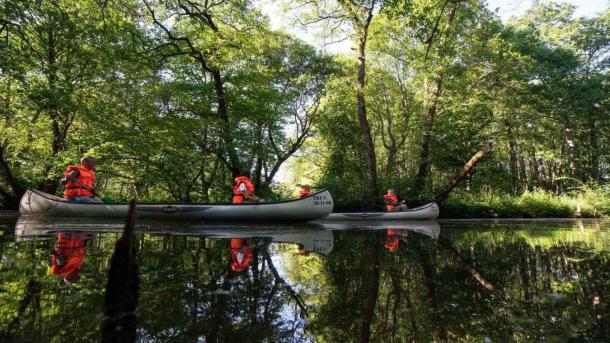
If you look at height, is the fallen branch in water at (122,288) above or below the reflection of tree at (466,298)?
above

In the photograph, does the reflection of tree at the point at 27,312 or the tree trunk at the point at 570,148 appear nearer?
the reflection of tree at the point at 27,312

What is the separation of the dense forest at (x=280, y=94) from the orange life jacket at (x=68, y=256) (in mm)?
4652

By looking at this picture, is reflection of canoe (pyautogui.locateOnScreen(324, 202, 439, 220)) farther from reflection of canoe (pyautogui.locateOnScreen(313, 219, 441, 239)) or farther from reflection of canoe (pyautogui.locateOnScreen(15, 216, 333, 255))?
reflection of canoe (pyautogui.locateOnScreen(15, 216, 333, 255))

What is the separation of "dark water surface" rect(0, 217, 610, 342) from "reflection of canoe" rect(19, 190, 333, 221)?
15.0 feet

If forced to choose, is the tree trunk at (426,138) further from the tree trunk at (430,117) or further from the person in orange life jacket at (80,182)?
the person in orange life jacket at (80,182)

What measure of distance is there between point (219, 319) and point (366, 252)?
278cm

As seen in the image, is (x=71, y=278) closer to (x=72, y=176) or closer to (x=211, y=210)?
(x=211, y=210)

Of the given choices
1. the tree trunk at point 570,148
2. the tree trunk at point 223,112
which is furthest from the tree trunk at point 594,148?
the tree trunk at point 223,112

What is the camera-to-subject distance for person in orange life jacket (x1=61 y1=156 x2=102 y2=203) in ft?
29.5

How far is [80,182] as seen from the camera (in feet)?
30.1

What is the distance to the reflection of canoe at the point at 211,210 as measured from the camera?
28.4 ft

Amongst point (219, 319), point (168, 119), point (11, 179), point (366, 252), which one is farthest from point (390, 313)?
point (11, 179)

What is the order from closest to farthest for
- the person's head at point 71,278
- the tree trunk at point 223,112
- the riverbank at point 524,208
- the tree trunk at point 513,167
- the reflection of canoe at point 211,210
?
the person's head at point 71,278 → the reflection of canoe at point 211,210 → the tree trunk at point 223,112 → the riverbank at point 524,208 → the tree trunk at point 513,167

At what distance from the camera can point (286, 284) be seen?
8.71ft
